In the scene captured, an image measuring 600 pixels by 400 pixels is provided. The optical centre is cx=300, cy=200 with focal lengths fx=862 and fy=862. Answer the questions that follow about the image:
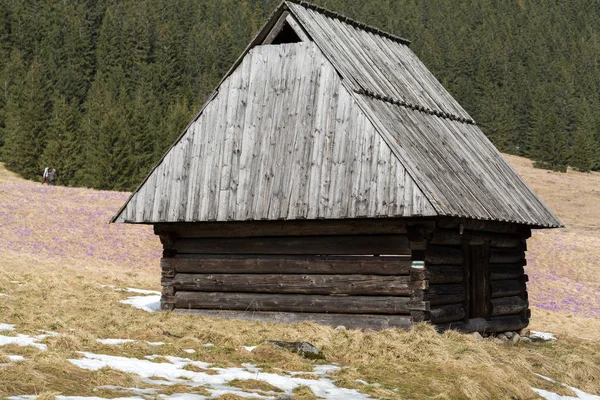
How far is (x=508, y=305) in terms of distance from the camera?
20.4 meters

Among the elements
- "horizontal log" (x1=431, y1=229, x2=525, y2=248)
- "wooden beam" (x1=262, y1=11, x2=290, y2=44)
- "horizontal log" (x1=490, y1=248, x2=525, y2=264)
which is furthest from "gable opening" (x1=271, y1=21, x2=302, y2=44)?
"horizontal log" (x1=490, y1=248, x2=525, y2=264)

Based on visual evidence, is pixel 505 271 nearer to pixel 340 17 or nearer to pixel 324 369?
pixel 340 17

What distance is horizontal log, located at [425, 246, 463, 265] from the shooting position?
16.3m

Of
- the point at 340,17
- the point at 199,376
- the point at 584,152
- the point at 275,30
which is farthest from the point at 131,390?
the point at 584,152

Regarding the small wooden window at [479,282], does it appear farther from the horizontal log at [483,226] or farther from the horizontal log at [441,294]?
the horizontal log at [441,294]

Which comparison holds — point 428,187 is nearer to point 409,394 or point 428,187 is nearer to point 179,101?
point 409,394

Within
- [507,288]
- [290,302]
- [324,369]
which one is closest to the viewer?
[324,369]

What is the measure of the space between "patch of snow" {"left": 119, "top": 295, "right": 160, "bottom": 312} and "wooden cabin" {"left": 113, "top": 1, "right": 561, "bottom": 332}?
816 millimetres

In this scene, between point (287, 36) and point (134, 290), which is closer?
point (287, 36)

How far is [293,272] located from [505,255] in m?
5.97

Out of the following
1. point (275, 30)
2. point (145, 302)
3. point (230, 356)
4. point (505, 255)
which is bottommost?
point (230, 356)

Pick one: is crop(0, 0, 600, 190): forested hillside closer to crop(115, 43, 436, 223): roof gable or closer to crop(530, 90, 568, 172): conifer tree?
crop(530, 90, 568, 172): conifer tree

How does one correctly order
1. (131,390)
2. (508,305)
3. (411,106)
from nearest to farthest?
(131,390), (411,106), (508,305)

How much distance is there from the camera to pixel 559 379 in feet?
45.3
